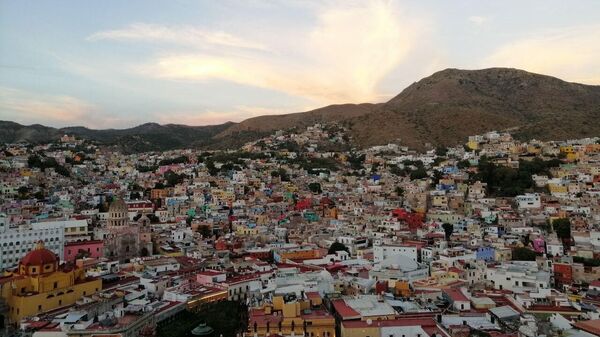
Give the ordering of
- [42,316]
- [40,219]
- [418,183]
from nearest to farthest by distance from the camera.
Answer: [42,316] < [40,219] < [418,183]

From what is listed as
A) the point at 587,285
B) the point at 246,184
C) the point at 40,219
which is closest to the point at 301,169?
the point at 246,184

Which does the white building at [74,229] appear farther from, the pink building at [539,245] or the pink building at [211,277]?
the pink building at [539,245]

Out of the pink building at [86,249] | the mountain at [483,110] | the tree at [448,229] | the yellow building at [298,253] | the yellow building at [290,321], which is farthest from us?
the mountain at [483,110]

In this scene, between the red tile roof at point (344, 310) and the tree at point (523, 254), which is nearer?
the red tile roof at point (344, 310)

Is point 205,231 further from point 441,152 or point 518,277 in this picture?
point 441,152

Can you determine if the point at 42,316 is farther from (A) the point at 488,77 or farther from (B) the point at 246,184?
(A) the point at 488,77

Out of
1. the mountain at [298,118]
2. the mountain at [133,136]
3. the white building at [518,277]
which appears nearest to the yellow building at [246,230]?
the white building at [518,277]

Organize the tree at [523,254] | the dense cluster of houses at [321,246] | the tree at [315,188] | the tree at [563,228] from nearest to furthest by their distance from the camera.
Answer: the dense cluster of houses at [321,246] → the tree at [523,254] → the tree at [563,228] → the tree at [315,188]

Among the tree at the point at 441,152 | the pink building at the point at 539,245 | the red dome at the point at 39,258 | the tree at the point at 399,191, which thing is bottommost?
the pink building at the point at 539,245
